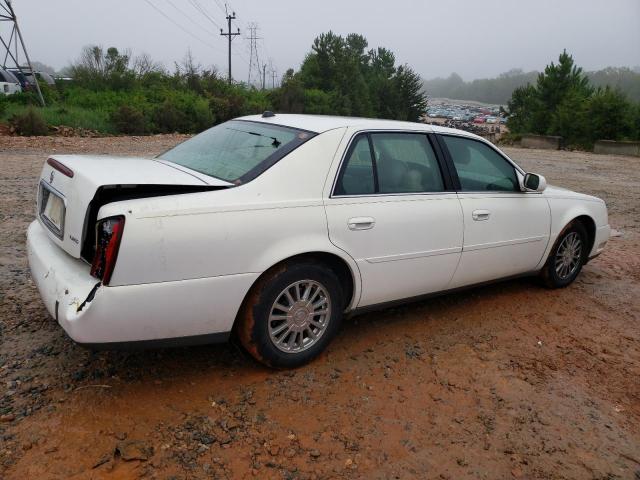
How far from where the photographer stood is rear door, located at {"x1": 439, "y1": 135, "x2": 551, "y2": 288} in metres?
3.94

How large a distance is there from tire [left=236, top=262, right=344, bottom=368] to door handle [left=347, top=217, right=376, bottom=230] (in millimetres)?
309

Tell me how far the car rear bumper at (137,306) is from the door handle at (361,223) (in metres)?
0.73

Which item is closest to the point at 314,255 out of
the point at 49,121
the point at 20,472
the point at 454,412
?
the point at 454,412

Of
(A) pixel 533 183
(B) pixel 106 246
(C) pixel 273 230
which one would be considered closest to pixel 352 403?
(C) pixel 273 230

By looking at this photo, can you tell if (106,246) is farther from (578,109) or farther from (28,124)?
(578,109)

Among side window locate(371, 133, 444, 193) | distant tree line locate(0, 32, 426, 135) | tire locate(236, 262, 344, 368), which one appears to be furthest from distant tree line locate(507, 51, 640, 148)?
tire locate(236, 262, 344, 368)

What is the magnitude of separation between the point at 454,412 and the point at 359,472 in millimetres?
776

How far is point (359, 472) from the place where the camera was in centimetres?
242

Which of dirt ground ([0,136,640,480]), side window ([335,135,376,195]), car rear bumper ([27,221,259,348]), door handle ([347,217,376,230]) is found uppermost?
side window ([335,135,376,195])

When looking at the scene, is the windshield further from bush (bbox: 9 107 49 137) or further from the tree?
the tree

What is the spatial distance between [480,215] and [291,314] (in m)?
1.72

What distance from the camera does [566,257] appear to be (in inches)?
193

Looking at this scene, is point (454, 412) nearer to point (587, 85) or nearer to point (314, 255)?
point (314, 255)

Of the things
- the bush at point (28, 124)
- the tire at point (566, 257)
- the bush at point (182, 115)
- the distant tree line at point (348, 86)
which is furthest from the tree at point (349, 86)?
the tire at point (566, 257)
